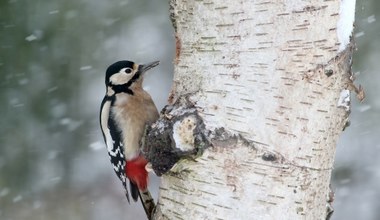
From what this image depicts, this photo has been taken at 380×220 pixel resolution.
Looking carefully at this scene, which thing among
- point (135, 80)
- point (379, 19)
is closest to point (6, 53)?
point (379, 19)

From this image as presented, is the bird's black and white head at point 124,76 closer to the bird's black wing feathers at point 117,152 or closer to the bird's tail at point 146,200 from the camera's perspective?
the bird's black wing feathers at point 117,152

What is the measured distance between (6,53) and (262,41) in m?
4.76

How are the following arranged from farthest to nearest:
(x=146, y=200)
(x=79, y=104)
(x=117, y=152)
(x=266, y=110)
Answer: (x=79, y=104) < (x=117, y=152) < (x=146, y=200) < (x=266, y=110)

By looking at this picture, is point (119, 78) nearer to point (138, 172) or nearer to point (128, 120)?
point (128, 120)

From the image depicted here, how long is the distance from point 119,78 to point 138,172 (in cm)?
40

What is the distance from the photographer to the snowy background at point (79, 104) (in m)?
6.79

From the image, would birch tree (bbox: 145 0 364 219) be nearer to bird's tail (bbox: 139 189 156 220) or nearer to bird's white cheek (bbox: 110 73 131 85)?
bird's tail (bbox: 139 189 156 220)

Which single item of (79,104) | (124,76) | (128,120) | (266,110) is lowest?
(79,104)

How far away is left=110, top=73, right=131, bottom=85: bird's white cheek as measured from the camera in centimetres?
356

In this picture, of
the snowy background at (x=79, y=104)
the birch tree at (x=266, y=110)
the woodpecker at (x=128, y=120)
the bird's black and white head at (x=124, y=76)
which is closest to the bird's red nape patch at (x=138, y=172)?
the woodpecker at (x=128, y=120)

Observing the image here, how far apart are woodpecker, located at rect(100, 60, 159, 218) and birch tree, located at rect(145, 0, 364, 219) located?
1.03 metres

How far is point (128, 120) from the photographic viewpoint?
3.44m

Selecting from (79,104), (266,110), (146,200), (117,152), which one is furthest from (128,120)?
(79,104)

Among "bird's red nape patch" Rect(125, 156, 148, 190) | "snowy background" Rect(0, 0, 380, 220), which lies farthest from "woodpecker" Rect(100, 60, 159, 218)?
"snowy background" Rect(0, 0, 380, 220)
